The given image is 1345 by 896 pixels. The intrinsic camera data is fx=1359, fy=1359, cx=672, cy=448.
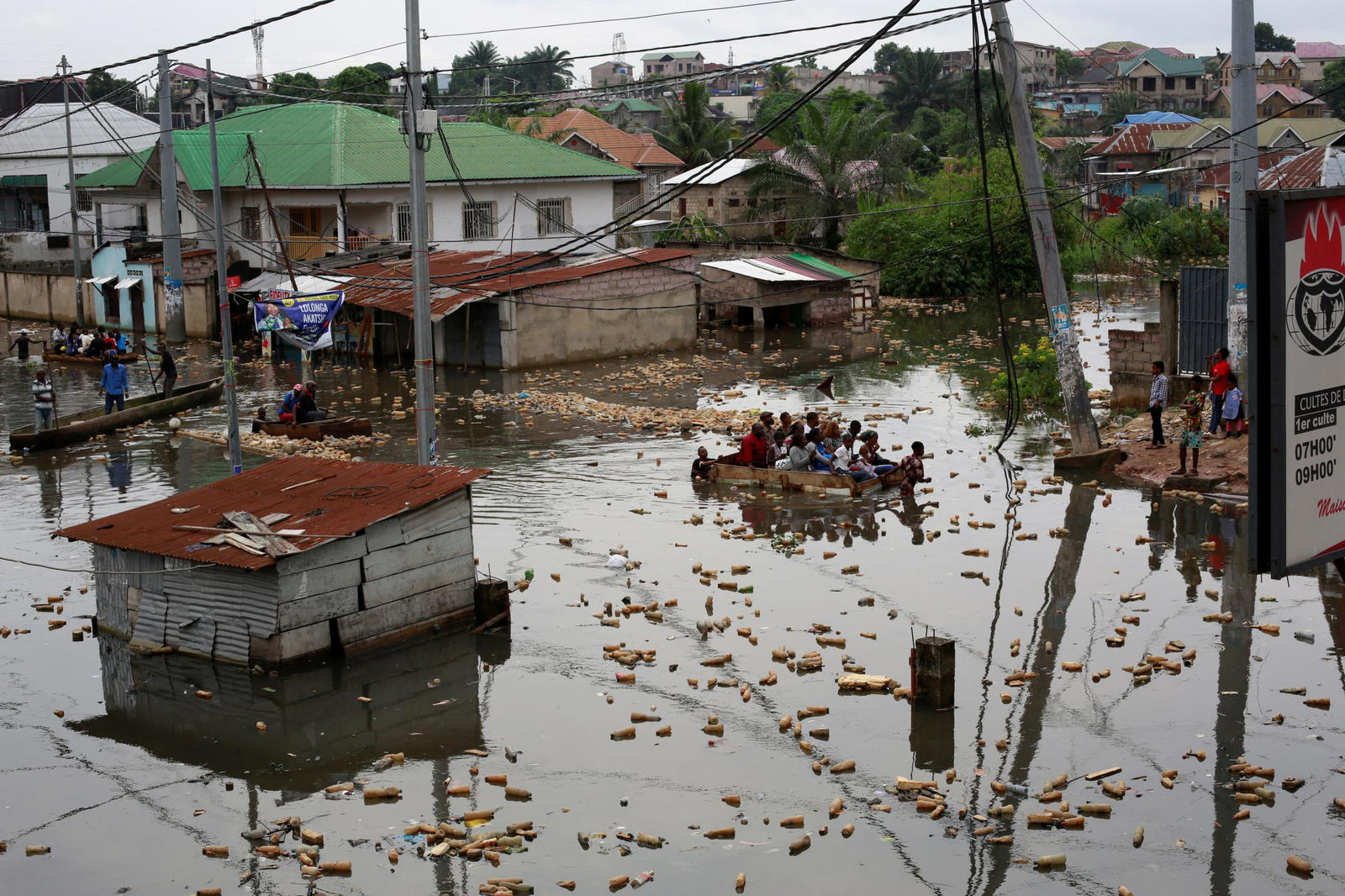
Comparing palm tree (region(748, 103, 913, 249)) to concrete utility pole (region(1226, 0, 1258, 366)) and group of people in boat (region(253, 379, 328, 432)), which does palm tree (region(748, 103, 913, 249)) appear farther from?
concrete utility pole (region(1226, 0, 1258, 366))

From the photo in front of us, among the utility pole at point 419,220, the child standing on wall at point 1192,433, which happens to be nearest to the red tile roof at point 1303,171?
the child standing on wall at point 1192,433

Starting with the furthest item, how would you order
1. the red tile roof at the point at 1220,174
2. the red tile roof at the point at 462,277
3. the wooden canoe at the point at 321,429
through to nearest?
1. the red tile roof at the point at 1220,174
2. the red tile roof at the point at 462,277
3. the wooden canoe at the point at 321,429

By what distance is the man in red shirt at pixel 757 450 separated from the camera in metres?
22.3

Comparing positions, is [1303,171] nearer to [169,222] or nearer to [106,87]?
[169,222]

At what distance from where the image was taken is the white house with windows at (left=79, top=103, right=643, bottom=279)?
151ft

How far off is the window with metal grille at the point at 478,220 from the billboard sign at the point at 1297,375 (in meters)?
41.7

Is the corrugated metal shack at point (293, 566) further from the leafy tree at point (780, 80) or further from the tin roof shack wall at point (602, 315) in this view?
the leafy tree at point (780, 80)

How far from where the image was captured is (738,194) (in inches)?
2525

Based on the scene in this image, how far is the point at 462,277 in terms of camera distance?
38.5 meters

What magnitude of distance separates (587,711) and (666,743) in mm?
1180

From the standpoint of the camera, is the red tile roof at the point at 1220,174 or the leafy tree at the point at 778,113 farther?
the red tile roof at the point at 1220,174

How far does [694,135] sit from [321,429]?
4891cm

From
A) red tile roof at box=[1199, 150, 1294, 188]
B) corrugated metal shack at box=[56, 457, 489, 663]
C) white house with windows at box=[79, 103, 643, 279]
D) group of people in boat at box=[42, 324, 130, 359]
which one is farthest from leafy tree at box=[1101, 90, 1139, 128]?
corrugated metal shack at box=[56, 457, 489, 663]

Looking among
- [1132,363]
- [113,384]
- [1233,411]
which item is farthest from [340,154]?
[1233,411]
